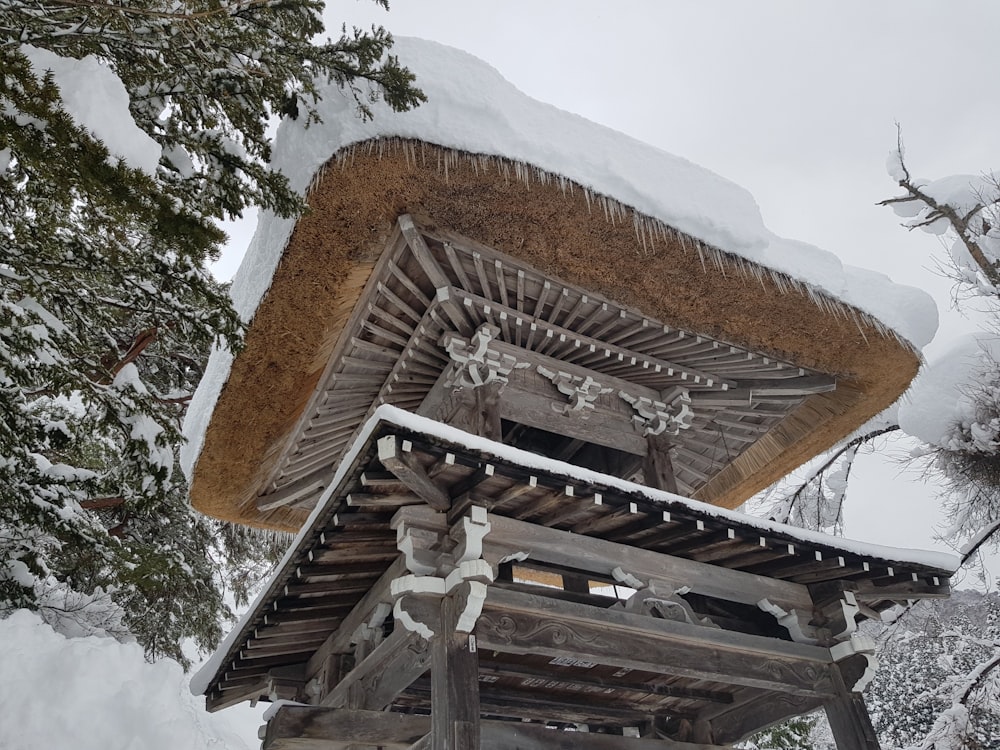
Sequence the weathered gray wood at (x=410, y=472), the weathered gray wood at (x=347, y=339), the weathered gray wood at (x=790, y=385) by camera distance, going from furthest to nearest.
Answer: the weathered gray wood at (x=790, y=385)
the weathered gray wood at (x=347, y=339)
the weathered gray wood at (x=410, y=472)

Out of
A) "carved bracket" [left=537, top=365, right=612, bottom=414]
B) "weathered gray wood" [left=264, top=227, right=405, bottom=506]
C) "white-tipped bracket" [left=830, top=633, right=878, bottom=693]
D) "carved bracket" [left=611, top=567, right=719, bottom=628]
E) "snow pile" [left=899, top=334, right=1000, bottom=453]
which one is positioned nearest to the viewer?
"carved bracket" [left=611, top=567, right=719, bottom=628]

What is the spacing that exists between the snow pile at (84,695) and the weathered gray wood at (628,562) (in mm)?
7491

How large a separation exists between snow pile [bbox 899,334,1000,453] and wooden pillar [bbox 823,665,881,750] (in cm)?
291

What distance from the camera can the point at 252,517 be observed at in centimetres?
671

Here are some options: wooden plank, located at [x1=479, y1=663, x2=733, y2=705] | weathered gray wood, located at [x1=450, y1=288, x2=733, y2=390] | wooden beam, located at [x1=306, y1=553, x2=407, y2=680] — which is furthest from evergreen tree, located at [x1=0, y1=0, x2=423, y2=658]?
wooden plank, located at [x1=479, y1=663, x2=733, y2=705]

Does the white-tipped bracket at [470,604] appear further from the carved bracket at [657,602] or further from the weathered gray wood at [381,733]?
the carved bracket at [657,602]

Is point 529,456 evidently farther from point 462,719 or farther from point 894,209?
point 894,209

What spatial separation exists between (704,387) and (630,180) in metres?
2.18

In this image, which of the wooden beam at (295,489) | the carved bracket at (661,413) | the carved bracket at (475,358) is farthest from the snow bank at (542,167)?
the carved bracket at (661,413)

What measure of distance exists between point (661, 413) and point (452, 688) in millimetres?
3213

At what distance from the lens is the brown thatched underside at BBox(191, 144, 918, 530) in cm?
434

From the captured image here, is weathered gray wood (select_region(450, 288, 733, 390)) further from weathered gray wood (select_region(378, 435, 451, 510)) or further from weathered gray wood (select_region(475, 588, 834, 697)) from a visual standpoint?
weathered gray wood (select_region(475, 588, 834, 697))

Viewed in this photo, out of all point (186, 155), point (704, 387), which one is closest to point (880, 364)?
point (704, 387)

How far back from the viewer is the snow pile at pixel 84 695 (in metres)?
8.09
